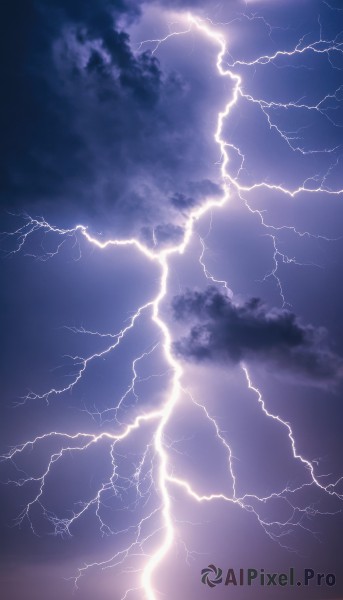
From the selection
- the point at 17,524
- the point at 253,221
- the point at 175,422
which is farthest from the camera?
the point at 253,221

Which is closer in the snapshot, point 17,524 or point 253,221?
point 17,524

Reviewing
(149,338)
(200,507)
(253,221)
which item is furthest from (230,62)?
(200,507)

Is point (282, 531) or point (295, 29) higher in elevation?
point (295, 29)

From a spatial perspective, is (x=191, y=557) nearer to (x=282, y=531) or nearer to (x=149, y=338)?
(x=282, y=531)

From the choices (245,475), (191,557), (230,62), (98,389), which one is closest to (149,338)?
(98,389)

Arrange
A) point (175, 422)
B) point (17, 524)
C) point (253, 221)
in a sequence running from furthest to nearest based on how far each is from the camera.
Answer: point (253, 221), point (175, 422), point (17, 524)

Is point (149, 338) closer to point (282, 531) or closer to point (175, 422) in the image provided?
point (175, 422)

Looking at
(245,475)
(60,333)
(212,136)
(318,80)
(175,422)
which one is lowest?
(245,475)
